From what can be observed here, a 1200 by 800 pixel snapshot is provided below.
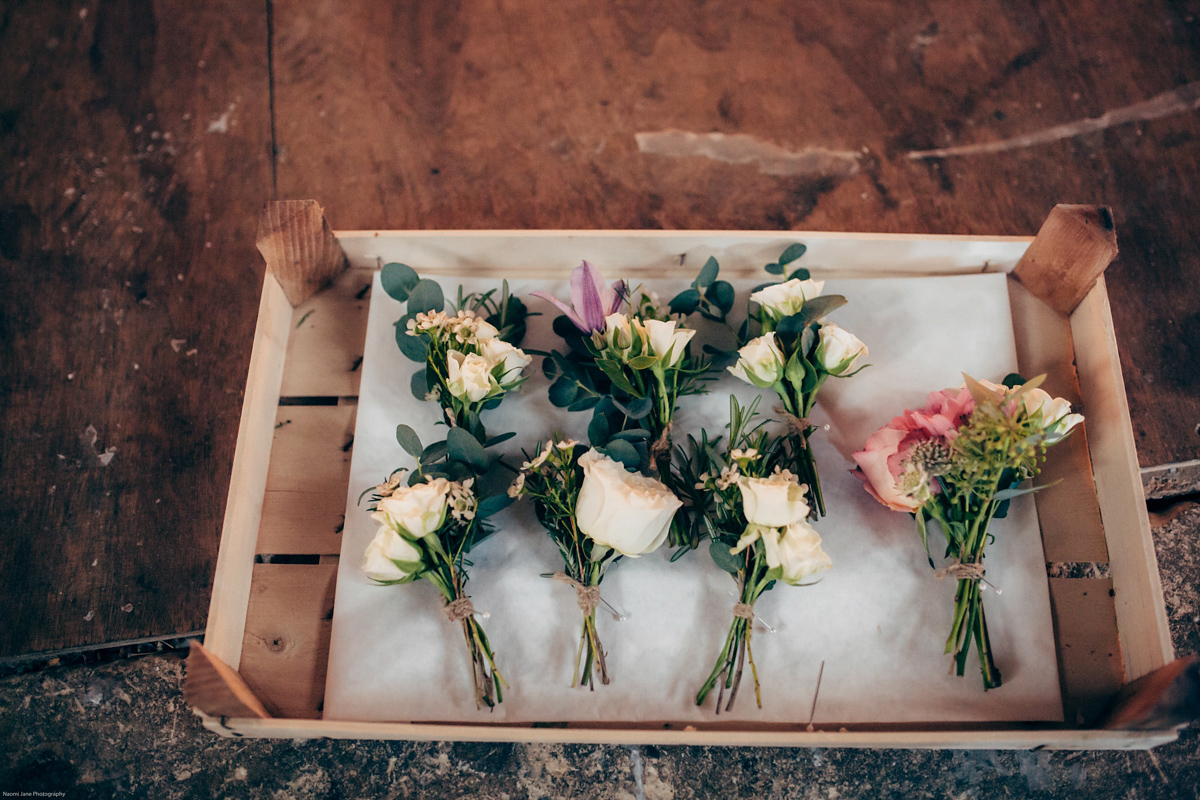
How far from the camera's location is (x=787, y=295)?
882mm

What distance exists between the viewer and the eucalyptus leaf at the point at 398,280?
98 cm

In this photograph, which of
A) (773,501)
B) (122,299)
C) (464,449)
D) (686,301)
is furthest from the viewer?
(122,299)

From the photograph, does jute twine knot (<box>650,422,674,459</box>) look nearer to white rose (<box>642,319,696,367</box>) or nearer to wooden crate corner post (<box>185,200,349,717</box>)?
white rose (<box>642,319,696,367</box>)

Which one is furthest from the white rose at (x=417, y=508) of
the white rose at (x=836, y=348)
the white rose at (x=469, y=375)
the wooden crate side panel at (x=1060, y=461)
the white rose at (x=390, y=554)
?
the wooden crate side panel at (x=1060, y=461)

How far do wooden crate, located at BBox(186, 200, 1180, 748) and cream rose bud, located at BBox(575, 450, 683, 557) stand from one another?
0.21 m

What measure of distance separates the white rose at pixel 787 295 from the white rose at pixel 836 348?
0.04m

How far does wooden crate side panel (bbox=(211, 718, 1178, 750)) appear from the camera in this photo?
2.48 feet

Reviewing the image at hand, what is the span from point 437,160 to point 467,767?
98 centimetres

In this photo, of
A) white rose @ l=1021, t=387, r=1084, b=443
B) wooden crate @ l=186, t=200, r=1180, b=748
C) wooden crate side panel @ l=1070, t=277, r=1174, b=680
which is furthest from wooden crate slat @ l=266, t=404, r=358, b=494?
wooden crate side panel @ l=1070, t=277, r=1174, b=680

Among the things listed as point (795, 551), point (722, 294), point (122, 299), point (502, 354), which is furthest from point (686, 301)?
point (122, 299)

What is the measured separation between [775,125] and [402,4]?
0.74 m

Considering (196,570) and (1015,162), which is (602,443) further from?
(1015,162)

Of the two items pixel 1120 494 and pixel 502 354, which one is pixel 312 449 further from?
pixel 1120 494

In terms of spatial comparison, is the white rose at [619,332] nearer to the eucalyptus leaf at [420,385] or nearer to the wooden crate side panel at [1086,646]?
the eucalyptus leaf at [420,385]
